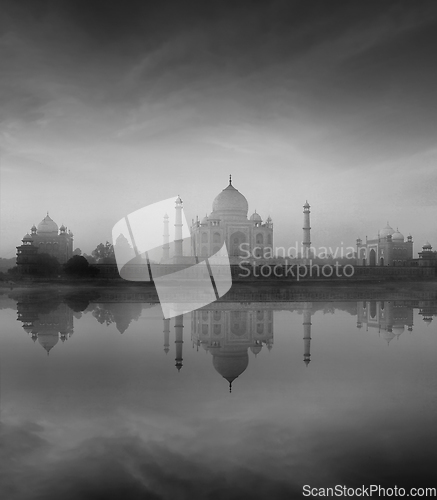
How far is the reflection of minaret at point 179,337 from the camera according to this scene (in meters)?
6.56

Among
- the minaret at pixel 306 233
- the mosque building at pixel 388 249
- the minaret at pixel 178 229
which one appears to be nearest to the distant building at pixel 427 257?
the mosque building at pixel 388 249

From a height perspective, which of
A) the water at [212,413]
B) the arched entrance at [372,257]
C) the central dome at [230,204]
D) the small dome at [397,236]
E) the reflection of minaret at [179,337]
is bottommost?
the water at [212,413]

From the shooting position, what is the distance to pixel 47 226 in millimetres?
41062

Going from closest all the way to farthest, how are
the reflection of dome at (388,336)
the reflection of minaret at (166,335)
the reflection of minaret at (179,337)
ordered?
the reflection of minaret at (179,337), the reflection of minaret at (166,335), the reflection of dome at (388,336)

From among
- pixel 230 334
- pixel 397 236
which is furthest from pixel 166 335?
pixel 397 236

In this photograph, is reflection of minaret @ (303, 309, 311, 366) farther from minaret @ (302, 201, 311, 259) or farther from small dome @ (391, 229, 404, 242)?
small dome @ (391, 229, 404, 242)

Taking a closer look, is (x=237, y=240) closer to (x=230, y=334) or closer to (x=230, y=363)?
(x=230, y=334)

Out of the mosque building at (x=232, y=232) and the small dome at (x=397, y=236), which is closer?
the mosque building at (x=232, y=232)

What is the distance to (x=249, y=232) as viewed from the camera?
36500mm

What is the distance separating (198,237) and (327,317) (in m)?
25.6

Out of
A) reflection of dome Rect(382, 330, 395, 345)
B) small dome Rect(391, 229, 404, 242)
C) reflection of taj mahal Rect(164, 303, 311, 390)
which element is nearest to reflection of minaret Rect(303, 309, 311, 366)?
reflection of taj mahal Rect(164, 303, 311, 390)

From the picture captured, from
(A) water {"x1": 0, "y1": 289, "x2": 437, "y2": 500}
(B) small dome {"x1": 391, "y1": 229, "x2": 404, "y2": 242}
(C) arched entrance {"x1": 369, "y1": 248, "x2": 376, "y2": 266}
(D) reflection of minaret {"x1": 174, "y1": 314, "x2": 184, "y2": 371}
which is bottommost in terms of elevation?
(A) water {"x1": 0, "y1": 289, "x2": 437, "y2": 500}

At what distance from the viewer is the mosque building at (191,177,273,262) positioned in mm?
35781

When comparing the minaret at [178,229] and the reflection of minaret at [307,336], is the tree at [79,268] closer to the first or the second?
the minaret at [178,229]
